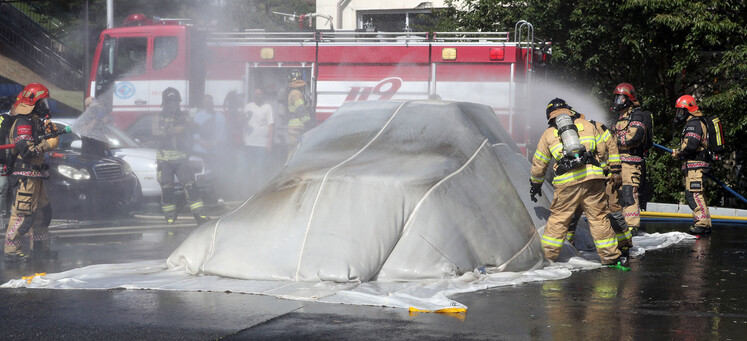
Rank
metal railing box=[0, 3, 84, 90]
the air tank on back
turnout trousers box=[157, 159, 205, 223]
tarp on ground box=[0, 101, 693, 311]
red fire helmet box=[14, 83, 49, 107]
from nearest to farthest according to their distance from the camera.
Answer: tarp on ground box=[0, 101, 693, 311], the air tank on back, red fire helmet box=[14, 83, 49, 107], turnout trousers box=[157, 159, 205, 223], metal railing box=[0, 3, 84, 90]

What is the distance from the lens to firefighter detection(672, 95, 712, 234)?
37.0 feet

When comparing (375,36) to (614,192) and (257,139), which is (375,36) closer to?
(257,139)

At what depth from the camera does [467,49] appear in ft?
Answer: 44.4

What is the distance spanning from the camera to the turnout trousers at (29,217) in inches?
347

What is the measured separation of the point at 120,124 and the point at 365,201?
870cm

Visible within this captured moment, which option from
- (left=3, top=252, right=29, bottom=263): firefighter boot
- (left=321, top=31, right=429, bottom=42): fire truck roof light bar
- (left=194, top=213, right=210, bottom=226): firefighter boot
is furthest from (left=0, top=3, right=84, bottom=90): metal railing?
(left=3, top=252, right=29, bottom=263): firefighter boot

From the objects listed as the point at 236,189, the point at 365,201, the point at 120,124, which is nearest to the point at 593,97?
the point at 236,189

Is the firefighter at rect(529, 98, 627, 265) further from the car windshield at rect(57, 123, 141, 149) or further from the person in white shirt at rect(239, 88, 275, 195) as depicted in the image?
the car windshield at rect(57, 123, 141, 149)

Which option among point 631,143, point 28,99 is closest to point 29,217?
point 28,99

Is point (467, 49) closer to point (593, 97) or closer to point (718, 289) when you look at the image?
point (593, 97)

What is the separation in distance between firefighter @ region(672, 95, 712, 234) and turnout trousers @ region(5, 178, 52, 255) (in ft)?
24.3

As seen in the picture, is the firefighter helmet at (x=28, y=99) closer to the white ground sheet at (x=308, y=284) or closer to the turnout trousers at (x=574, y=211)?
the white ground sheet at (x=308, y=284)

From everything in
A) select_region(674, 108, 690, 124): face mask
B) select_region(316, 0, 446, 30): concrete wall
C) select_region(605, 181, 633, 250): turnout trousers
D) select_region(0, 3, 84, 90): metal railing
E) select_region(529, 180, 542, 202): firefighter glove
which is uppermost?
select_region(316, 0, 446, 30): concrete wall

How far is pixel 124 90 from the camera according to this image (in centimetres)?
1490
